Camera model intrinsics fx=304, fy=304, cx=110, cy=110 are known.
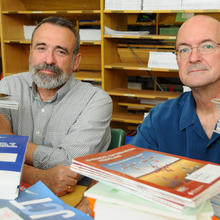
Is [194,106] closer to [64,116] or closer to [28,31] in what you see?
[64,116]

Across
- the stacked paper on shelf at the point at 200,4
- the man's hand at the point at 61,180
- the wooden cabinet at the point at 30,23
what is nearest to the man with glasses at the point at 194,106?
the man's hand at the point at 61,180

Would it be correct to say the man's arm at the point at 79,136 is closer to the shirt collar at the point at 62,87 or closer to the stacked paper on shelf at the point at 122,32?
the shirt collar at the point at 62,87

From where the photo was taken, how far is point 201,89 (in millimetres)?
1261

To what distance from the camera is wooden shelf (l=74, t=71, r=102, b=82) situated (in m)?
3.52

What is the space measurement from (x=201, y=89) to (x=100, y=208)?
2.70 feet

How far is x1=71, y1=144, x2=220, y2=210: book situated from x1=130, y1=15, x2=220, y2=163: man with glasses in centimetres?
55

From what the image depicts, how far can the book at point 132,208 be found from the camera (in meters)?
0.53

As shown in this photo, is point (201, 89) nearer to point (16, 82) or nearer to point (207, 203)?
point (207, 203)

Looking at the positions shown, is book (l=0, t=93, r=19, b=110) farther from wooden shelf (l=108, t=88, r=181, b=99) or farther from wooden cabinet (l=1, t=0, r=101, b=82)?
wooden cabinet (l=1, t=0, r=101, b=82)

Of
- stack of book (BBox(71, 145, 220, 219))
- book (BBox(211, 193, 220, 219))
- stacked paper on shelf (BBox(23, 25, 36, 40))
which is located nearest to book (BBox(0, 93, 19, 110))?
stack of book (BBox(71, 145, 220, 219))

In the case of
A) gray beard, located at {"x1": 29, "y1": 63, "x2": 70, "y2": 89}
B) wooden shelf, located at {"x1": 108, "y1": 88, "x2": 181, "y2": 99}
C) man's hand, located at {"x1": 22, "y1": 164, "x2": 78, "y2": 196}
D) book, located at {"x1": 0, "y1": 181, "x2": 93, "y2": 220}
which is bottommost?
man's hand, located at {"x1": 22, "y1": 164, "x2": 78, "y2": 196}

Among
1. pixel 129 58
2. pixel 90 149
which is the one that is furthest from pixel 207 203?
pixel 129 58

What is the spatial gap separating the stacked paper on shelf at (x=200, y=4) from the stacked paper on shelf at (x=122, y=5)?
0.48m

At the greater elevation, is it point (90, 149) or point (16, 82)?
point (16, 82)
